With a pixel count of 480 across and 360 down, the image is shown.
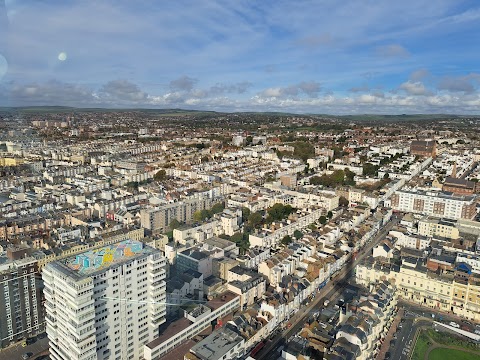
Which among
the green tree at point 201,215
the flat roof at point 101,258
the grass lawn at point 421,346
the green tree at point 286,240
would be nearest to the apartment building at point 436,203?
the green tree at point 286,240

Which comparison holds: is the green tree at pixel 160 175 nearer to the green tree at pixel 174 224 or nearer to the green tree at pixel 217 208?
the green tree at pixel 217 208

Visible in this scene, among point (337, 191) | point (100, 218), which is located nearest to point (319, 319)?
point (100, 218)

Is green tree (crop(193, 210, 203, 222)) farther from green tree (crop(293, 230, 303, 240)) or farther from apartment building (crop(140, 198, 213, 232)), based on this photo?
green tree (crop(293, 230, 303, 240))

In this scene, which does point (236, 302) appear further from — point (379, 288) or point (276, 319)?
point (379, 288)

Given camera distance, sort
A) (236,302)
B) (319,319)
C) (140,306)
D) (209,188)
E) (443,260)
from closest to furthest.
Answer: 1. (140,306)
2. (319,319)
3. (236,302)
4. (443,260)
5. (209,188)

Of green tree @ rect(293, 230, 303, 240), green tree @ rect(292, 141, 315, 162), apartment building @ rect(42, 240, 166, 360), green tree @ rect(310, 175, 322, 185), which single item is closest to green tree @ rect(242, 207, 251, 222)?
green tree @ rect(293, 230, 303, 240)

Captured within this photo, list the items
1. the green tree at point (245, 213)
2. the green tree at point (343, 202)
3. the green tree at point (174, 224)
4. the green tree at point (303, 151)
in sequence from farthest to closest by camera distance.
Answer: the green tree at point (303, 151), the green tree at point (343, 202), the green tree at point (245, 213), the green tree at point (174, 224)

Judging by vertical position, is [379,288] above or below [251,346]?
above
